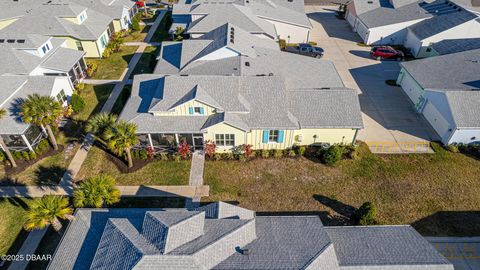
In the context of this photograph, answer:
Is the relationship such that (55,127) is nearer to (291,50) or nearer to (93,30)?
(93,30)

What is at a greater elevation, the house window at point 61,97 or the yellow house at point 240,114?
the yellow house at point 240,114

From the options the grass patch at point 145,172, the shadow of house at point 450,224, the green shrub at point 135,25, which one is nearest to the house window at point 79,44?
the green shrub at point 135,25

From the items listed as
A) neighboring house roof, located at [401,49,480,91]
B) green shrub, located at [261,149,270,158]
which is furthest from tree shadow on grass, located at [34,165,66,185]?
neighboring house roof, located at [401,49,480,91]

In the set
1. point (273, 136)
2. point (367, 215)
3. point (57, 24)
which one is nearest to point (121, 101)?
point (57, 24)

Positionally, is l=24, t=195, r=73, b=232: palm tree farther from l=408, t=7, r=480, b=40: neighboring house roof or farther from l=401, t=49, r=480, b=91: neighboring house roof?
l=408, t=7, r=480, b=40: neighboring house roof

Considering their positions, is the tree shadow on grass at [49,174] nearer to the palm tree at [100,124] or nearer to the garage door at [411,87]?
the palm tree at [100,124]

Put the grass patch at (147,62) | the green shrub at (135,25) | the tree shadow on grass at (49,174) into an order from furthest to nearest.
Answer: the green shrub at (135,25), the grass patch at (147,62), the tree shadow on grass at (49,174)

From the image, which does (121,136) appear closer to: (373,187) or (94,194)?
(94,194)
